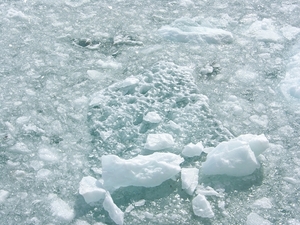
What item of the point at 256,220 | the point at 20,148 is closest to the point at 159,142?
the point at 256,220

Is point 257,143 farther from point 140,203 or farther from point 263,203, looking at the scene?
point 140,203

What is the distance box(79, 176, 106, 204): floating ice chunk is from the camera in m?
1.76

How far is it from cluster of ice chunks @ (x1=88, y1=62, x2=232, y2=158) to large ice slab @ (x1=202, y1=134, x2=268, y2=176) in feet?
0.47

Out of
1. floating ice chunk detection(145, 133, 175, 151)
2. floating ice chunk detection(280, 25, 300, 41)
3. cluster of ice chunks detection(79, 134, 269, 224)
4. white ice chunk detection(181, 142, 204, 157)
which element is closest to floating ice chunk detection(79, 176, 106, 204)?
cluster of ice chunks detection(79, 134, 269, 224)

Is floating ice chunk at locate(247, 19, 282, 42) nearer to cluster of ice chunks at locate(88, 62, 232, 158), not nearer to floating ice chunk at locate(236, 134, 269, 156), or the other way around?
cluster of ice chunks at locate(88, 62, 232, 158)

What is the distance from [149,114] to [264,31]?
113cm

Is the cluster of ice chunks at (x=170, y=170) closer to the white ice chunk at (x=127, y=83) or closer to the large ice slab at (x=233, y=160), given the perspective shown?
the large ice slab at (x=233, y=160)

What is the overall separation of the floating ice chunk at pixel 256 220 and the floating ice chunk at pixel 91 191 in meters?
0.61

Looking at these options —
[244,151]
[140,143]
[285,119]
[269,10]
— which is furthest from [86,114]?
Answer: [269,10]

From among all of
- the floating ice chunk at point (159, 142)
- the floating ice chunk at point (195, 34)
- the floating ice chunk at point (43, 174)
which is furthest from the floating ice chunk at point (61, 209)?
the floating ice chunk at point (195, 34)

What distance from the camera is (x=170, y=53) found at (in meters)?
2.56

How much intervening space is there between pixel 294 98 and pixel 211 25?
2.71ft

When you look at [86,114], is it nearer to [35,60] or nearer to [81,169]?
[81,169]

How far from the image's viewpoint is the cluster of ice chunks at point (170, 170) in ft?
5.77
